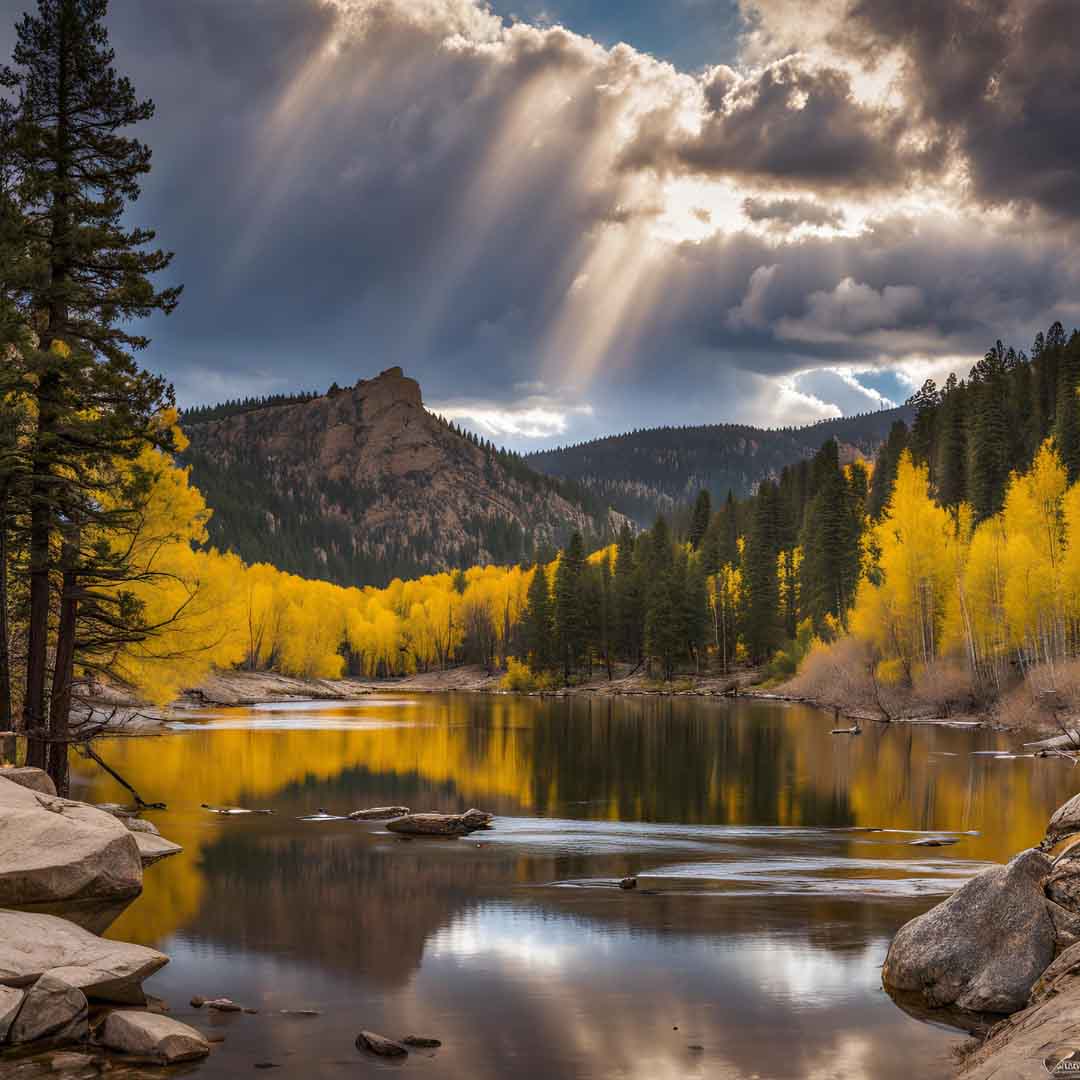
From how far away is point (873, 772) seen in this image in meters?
42.3

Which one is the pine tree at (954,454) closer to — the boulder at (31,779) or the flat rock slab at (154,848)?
the flat rock slab at (154,848)

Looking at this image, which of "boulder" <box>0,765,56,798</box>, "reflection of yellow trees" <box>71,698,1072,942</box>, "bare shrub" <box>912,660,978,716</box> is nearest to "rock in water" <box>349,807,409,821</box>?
"reflection of yellow trees" <box>71,698,1072,942</box>

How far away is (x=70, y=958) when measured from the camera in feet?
46.5

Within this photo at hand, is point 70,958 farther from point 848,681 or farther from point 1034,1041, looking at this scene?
→ point 848,681

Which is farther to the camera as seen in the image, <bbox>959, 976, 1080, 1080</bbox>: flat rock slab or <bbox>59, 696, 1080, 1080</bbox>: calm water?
<bbox>59, 696, 1080, 1080</bbox>: calm water

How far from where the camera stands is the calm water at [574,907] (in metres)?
13.3

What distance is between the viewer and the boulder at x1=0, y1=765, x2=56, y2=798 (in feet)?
64.2

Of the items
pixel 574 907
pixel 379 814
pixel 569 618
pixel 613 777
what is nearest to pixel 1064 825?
pixel 574 907

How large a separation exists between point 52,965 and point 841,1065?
995 centimetres

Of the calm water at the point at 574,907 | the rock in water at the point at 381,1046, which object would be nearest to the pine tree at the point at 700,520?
the calm water at the point at 574,907

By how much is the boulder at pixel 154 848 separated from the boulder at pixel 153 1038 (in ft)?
36.6

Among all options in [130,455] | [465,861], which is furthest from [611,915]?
[130,455]

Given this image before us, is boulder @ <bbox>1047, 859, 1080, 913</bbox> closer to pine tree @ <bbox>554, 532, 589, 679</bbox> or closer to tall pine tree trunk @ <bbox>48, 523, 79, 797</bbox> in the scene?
tall pine tree trunk @ <bbox>48, 523, 79, 797</bbox>

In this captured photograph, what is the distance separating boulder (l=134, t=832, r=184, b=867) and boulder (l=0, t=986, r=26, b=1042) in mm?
10743
